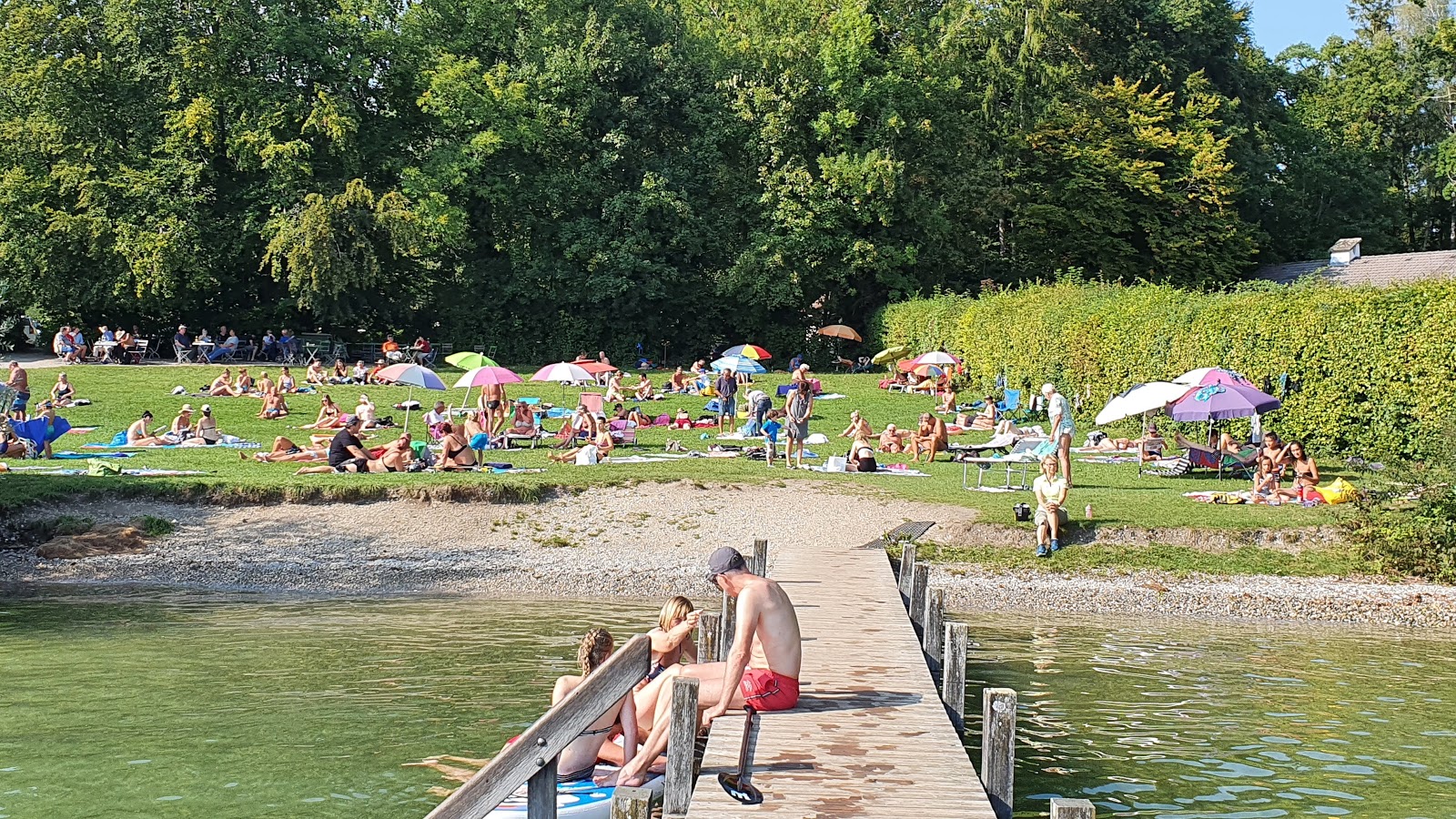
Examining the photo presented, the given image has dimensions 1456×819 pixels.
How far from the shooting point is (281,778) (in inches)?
434

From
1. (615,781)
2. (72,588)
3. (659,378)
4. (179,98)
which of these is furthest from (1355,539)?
(179,98)

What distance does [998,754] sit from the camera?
8.35 meters

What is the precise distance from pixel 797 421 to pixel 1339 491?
8.67 metres

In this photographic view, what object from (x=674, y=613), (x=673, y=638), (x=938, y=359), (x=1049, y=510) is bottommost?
(x=673, y=638)

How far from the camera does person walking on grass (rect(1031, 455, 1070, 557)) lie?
19.7m

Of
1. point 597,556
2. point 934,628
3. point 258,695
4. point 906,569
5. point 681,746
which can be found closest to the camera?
point 681,746

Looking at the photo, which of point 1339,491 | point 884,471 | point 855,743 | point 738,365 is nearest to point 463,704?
point 855,743

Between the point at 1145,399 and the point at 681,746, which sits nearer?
the point at 681,746

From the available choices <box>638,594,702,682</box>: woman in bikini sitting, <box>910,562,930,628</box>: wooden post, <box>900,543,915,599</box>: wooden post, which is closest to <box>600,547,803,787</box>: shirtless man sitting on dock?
<box>638,594,702,682</box>: woman in bikini sitting

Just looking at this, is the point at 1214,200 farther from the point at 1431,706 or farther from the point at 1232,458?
the point at 1431,706

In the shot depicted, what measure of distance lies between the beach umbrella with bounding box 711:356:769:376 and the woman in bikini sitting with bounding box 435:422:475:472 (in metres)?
10.0

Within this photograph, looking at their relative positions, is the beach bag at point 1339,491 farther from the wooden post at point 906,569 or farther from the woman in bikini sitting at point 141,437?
the woman in bikini sitting at point 141,437

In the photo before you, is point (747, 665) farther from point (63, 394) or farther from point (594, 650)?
point (63, 394)

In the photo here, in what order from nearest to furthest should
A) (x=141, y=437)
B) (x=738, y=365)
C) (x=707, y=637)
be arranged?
(x=707, y=637) < (x=141, y=437) < (x=738, y=365)
